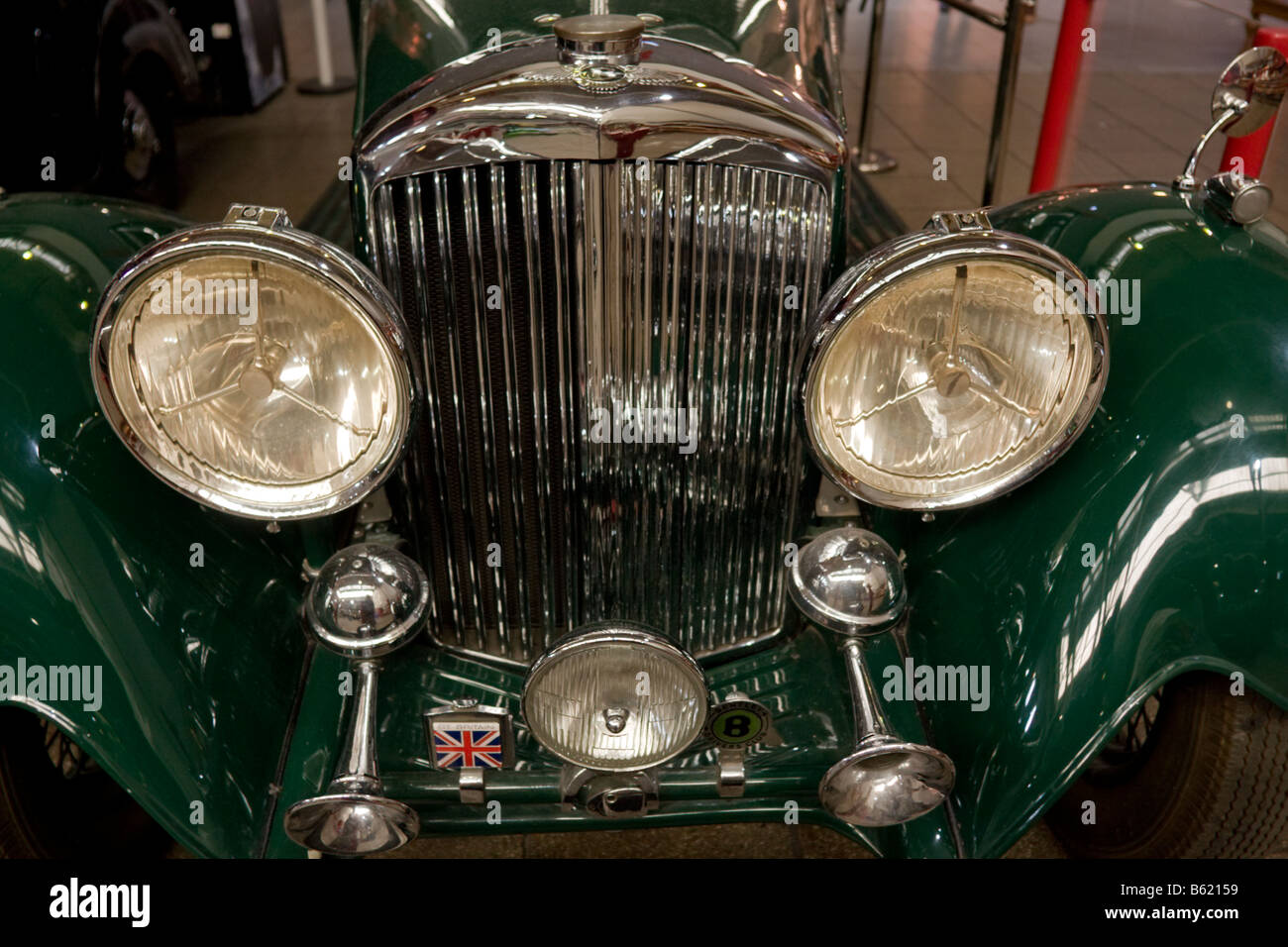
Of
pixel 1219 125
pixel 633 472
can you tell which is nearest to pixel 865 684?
pixel 633 472

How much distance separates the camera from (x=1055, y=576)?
1475 millimetres

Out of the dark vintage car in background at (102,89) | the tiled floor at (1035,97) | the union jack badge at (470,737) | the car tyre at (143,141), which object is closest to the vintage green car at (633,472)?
the union jack badge at (470,737)

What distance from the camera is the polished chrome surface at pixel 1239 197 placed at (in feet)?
5.36

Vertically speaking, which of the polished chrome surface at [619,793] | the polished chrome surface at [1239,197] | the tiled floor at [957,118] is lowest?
the tiled floor at [957,118]

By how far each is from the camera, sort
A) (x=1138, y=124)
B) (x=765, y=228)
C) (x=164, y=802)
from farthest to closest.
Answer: (x=1138, y=124)
(x=765, y=228)
(x=164, y=802)

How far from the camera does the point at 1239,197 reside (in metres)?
1.65

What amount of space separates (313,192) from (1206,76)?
218 inches

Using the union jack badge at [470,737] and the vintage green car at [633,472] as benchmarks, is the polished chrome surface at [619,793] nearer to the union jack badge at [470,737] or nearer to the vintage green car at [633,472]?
the vintage green car at [633,472]

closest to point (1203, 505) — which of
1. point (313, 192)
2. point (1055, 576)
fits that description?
point (1055, 576)

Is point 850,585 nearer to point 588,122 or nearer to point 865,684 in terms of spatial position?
point 865,684

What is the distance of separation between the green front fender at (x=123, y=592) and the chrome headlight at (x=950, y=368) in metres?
0.85

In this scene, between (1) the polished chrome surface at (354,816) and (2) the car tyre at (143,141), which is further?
(2) the car tyre at (143,141)
